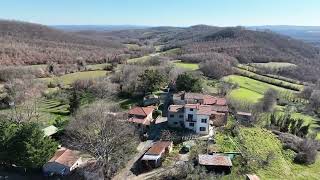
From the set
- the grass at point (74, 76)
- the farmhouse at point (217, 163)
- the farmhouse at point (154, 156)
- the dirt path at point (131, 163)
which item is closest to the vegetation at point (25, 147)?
the dirt path at point (131, 163)

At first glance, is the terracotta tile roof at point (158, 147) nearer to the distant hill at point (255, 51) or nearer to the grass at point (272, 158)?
the grass at point (272, 158)

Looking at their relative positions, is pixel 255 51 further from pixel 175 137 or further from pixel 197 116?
pixel 175 137

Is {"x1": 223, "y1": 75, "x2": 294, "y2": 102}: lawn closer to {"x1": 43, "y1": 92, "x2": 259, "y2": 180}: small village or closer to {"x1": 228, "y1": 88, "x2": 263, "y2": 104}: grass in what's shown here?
{"x1": 228, "y1": 88, "x2": 263, "y2": 104}: grass

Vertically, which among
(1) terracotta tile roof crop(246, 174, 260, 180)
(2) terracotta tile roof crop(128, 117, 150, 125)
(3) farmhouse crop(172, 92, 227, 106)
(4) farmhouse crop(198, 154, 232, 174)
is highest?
(3) farmhouse crop(172, 92, 227, 106)

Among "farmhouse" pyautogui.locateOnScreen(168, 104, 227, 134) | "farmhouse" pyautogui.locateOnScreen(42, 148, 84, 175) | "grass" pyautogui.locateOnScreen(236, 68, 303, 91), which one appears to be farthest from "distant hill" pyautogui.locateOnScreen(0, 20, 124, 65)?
"farmhouse" pyautogui.locateOnScreen(42, 148, 84, 175)

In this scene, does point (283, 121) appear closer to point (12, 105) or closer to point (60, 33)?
point (12, 105)

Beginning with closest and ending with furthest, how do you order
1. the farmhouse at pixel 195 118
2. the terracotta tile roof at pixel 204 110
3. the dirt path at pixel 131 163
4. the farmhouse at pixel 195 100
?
the dirt path at pixel 131 163 → the farmhouse at pixel 195 118 → the terracotta tile roof at pixel 204 110 → the farmhouse at pixel 195 100

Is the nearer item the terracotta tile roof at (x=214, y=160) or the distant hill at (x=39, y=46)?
the terracotta tile roof at (x=214, y=160)

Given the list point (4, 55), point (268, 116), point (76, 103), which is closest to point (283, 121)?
Result: point (268, 116)
